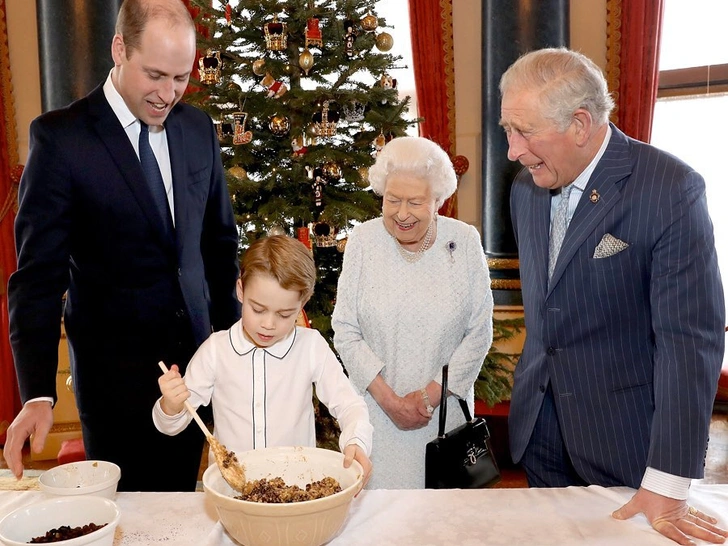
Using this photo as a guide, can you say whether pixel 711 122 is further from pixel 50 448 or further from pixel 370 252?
pixel 50 448

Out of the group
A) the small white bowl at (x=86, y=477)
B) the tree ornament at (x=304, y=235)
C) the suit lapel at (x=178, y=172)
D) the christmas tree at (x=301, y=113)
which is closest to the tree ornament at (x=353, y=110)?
the christmas tree at (x=301, y=113)

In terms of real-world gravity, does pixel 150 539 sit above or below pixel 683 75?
below

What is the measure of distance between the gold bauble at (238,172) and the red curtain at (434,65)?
214 cm

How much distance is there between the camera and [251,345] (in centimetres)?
184

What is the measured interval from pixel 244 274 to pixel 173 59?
1.84 feet

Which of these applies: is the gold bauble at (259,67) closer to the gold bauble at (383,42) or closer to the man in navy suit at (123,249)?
the gold bauble at (383,42)

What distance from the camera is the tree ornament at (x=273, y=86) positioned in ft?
12.1

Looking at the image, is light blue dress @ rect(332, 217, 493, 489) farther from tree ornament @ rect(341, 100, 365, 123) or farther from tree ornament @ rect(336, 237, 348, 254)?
tree ornament @ rect(341, 100, 365, 123)

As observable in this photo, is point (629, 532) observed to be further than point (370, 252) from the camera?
No

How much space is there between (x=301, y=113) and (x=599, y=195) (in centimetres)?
225

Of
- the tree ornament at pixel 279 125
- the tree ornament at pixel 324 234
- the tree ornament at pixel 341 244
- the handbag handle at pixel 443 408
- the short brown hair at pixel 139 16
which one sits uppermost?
the short brown hair at pixel 139 16

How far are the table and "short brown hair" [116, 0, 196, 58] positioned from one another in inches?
42.9

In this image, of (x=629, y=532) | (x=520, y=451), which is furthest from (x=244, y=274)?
(x=629, y=532)

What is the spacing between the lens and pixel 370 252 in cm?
249
